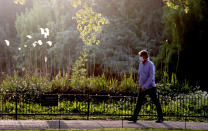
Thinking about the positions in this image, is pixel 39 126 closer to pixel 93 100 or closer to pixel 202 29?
pixel 93 100

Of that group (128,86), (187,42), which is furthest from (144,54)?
(187,42)

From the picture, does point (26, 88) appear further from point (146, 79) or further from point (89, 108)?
point (146, 79)

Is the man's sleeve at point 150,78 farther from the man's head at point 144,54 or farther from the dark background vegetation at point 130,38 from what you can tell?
the dark background vegetation at point 130,38

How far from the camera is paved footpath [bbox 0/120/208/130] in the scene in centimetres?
828

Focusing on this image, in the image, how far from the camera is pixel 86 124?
8.69 meters

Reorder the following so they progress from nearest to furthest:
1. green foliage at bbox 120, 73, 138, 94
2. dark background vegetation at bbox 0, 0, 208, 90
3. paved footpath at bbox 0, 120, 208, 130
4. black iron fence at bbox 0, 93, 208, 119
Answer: paved footpath at bbox 0, 120, 208, 130 < black iron fence at bbox 0, 93, 208, 119 < green foliage at bbox 120, 73, 138, 94 < dark background vegetation at bbox 0, 0, 208, 90

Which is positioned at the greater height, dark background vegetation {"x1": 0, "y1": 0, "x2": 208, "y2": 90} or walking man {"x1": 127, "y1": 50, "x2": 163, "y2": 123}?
dark background vegetation {"x1": 0, "y1": 0, "x2": 208, "y2": 90}

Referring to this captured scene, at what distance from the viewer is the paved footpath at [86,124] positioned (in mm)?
8280

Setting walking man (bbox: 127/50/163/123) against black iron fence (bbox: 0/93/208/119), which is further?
black iron fence (bbox: 0/93/208/119)

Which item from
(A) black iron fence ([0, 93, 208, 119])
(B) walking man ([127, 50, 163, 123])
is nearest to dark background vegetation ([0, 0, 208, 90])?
(A) black iron fence ([0, 93, 208, 119])

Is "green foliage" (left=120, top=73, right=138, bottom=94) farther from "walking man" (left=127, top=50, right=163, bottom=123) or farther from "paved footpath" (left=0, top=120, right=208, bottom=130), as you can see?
"walking man" (left=127, top=50, right=163, bottom=123)

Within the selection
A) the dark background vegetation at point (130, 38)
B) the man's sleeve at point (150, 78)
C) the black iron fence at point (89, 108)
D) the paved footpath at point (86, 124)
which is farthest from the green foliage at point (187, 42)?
the man's sleeve at point (150, 78)

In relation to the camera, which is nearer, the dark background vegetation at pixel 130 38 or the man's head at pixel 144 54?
the man's head at pixel 144 54

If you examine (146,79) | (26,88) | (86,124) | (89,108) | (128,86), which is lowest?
(86,124)
